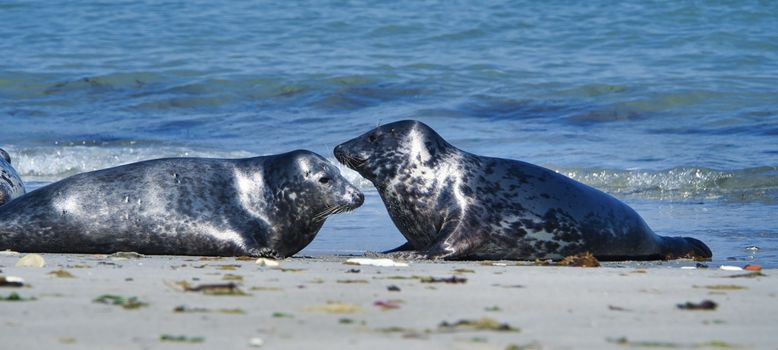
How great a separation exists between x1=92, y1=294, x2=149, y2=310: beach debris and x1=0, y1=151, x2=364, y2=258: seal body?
9.83ft

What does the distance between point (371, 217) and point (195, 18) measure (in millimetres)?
15045

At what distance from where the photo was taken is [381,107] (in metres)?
16.8

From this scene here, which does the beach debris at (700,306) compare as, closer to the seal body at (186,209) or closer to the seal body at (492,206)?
the seal body at (492,206)

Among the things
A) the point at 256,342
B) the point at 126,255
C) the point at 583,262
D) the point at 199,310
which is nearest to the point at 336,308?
the point at 199,310

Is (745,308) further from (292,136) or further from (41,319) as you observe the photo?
(292,136)

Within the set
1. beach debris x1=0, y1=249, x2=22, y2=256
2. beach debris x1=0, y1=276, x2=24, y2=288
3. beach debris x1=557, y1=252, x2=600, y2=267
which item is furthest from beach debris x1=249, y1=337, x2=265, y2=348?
beach debris x1=0, y1=249, x2=22, y2=256

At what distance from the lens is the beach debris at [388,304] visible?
3645mm

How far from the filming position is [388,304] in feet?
12.2

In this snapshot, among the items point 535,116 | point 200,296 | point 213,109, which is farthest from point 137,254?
point 213,109

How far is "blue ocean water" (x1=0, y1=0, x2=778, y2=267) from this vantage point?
11.6 meters

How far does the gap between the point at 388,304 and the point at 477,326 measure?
1.60 feet

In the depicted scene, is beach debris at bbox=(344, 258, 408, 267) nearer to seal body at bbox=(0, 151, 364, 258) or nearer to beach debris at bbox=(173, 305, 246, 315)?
seal body at bbox=(0, 151, 364, 258)

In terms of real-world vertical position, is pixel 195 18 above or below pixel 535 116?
above

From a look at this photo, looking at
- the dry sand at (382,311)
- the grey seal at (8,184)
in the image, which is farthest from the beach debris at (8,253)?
the grey seal at (8,184)
